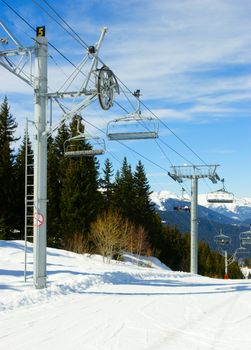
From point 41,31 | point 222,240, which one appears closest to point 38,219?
point 41,31

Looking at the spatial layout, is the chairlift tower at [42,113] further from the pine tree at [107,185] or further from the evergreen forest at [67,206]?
the pine tree at [107,185]

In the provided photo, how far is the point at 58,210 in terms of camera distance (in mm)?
51969

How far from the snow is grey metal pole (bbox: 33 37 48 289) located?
124 centimetres

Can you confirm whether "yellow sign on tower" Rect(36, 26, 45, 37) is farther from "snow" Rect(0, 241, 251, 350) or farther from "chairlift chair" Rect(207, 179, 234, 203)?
"chairlift chair" Rect(207, 179, 234, 203)

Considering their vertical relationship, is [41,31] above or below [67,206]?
above

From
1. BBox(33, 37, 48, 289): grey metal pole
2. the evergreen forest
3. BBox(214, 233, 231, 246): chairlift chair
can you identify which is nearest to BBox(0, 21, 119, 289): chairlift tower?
BBox(33, 37, 48, 289): grey metal pole

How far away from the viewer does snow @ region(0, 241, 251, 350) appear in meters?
8.05

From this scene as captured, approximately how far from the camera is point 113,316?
10664 mm

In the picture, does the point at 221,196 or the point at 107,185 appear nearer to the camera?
the point at 221,196

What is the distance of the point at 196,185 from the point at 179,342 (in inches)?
1270

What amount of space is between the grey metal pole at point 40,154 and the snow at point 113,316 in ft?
4.08

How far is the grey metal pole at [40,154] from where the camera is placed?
14.9m

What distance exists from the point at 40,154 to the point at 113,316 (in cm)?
631

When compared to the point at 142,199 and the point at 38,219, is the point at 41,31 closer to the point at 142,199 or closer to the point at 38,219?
the point at 38,219
